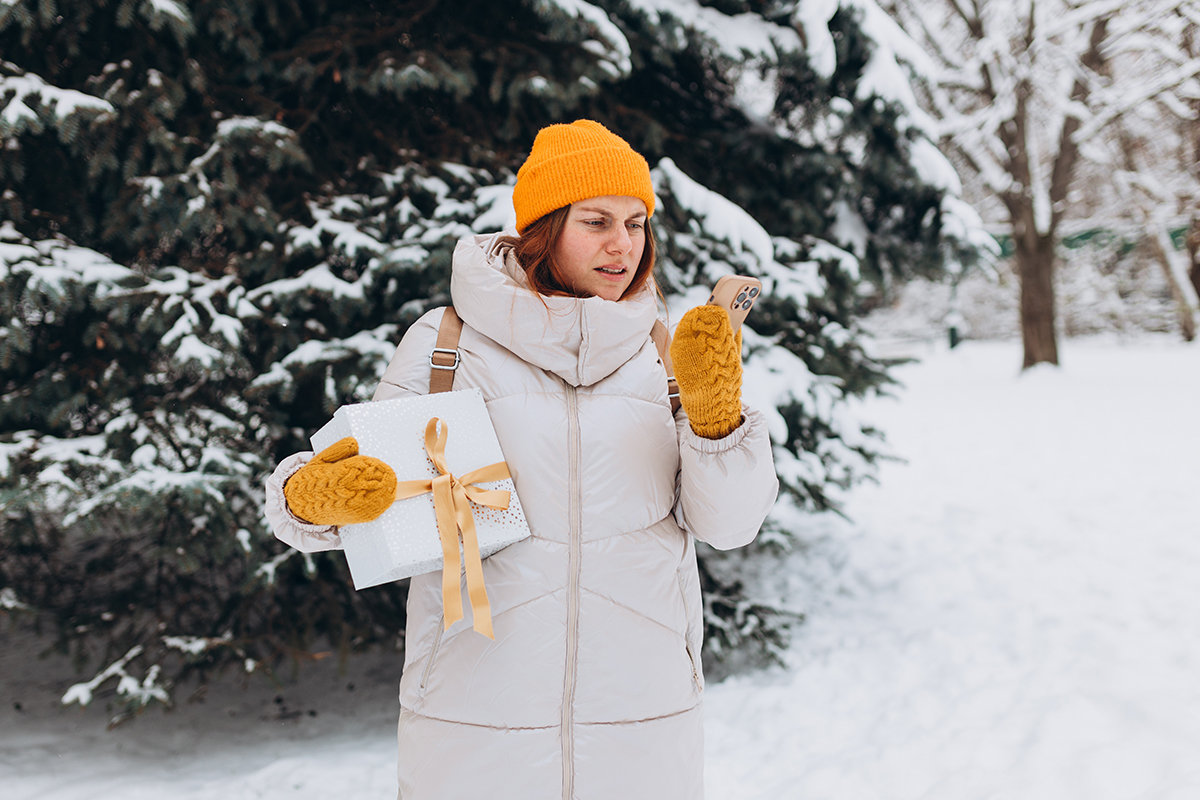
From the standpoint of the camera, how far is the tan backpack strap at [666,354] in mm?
1559

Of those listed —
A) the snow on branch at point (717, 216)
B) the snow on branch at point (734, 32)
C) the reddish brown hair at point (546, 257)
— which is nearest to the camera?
the reddish brown hair at point (546, 257)

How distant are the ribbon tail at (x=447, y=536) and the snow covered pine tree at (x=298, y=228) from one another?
67.6 inches

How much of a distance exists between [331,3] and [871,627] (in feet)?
13.3

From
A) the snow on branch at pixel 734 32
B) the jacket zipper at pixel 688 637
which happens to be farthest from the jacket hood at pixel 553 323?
the snow on branch at pixel 734 32

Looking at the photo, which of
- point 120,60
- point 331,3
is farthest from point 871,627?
point 120,60

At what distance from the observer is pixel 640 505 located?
1.46 m

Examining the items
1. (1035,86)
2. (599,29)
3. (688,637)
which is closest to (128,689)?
(688,637)

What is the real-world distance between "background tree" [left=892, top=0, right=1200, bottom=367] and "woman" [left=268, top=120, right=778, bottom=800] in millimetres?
8574

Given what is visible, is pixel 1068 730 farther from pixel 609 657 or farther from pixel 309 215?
pixel 309 215

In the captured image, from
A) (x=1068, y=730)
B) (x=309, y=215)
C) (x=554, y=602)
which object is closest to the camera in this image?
(x=554, y=602)

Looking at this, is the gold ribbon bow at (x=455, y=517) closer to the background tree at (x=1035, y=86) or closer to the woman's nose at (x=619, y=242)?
the woman's nose at (x=619, y=242)

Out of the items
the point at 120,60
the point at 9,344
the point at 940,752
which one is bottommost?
the point at 940,752

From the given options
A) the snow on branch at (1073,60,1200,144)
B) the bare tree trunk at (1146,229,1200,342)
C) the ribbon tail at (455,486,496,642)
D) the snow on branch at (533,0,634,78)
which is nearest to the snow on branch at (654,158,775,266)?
the snow on branch at (533,0,634,78)

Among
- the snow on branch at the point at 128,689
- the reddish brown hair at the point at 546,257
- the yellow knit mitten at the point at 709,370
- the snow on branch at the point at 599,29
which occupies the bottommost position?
the snow on branch at the point at 128,689
